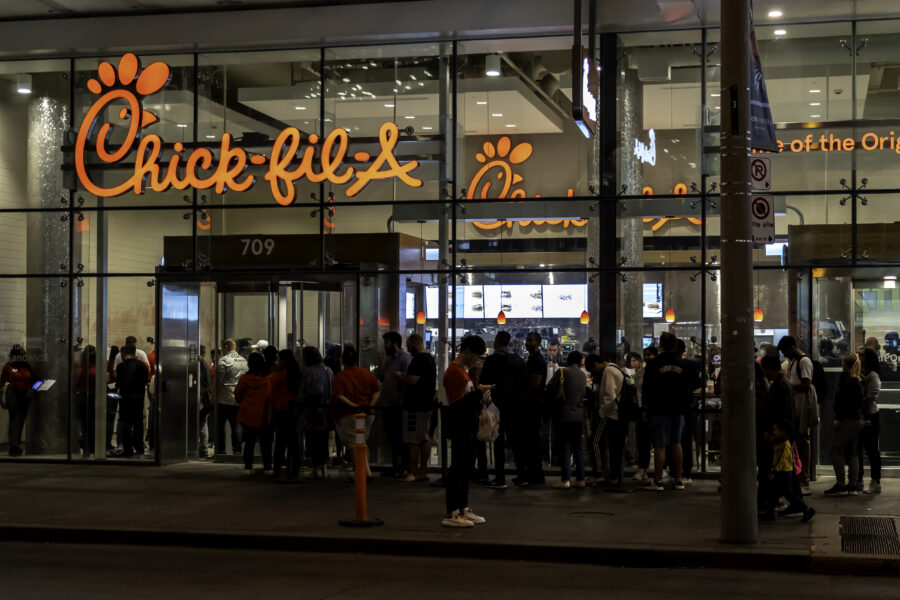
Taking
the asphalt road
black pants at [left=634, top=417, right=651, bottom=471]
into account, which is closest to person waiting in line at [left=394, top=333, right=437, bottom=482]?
black pants at [left=634, top=417, right=651, bottom=471]

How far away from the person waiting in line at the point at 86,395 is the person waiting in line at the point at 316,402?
4.17 metres

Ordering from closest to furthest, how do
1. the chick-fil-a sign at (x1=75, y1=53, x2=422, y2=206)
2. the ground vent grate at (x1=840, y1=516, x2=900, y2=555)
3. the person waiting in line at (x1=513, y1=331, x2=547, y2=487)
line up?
the ground vent grate at (x1=840, y1=516, x2=900, y2=555) → the person waiting in line at (x1=513, y1=331, x2=547, y2=487) → the chick-fil-a sign at (x1=75, y1=53, x2=422, y2=206)

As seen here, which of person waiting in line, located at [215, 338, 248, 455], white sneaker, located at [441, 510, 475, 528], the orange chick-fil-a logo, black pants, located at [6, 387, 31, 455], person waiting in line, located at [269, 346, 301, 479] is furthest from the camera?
black pants, located at [6, 387, 31, 455]

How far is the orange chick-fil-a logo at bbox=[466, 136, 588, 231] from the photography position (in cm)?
1645

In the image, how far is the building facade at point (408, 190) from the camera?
51.8 ft

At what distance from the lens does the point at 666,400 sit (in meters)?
13.9

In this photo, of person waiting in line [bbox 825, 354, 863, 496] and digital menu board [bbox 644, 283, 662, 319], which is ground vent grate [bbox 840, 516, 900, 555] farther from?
digital menu board [bbox 644, 283, 662, 319]

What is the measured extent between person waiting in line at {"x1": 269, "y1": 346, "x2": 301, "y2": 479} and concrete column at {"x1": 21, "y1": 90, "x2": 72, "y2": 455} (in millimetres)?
4431

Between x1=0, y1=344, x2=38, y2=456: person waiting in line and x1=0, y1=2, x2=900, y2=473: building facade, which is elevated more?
x1=0, y1=2, x2=900, y2=473: building facade

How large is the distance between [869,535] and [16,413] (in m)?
12.9

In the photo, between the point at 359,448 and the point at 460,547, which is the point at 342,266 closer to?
the point at 359,448

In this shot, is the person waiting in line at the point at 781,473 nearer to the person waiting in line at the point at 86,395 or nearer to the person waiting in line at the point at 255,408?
the person waiting in line at the point at 255,408

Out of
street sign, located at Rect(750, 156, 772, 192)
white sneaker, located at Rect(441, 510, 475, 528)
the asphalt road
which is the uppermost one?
street sign, located at Rect(750, 156, 772, 192)

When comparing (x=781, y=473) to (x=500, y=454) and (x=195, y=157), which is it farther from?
(x=195, y=157)
